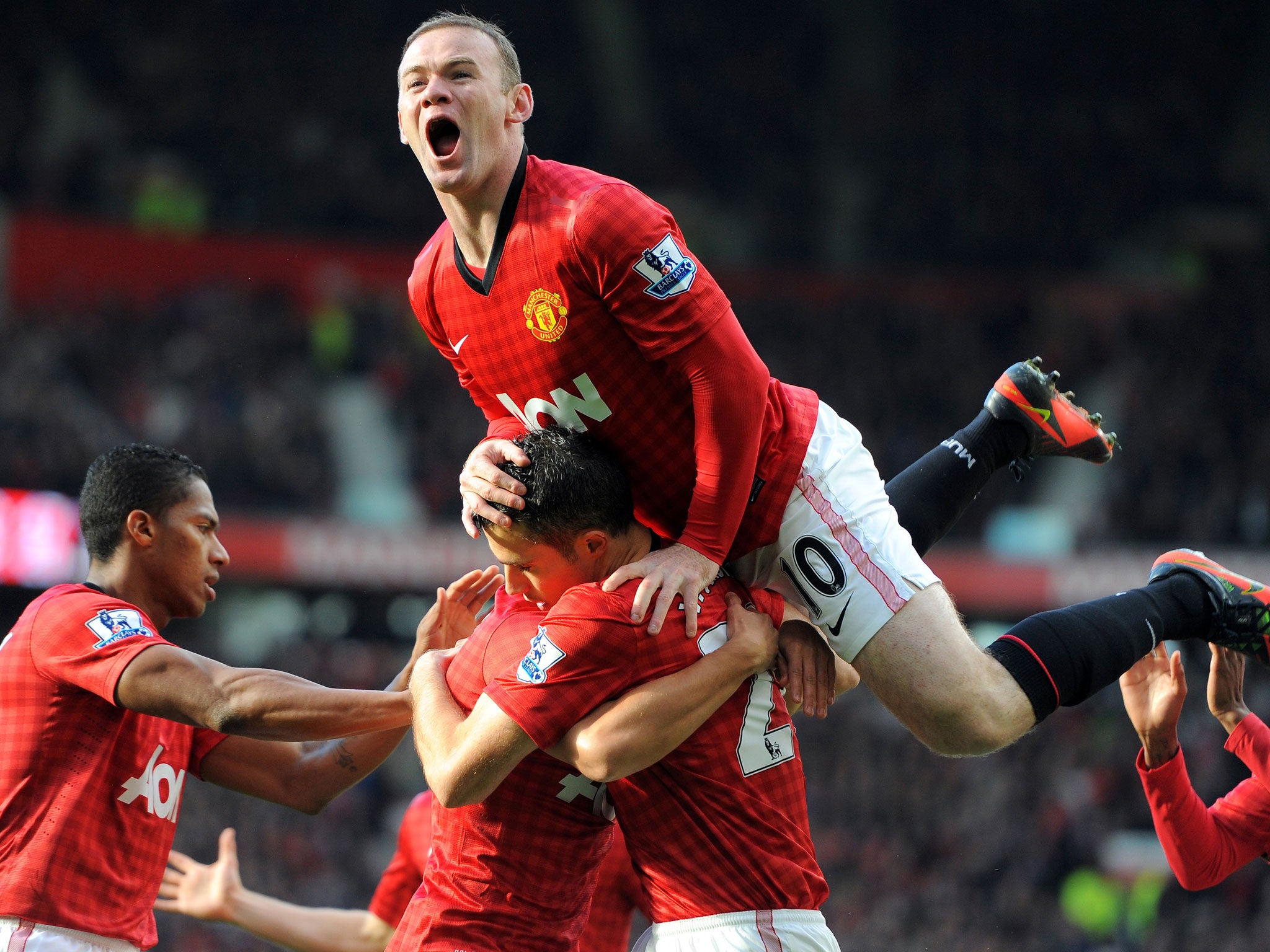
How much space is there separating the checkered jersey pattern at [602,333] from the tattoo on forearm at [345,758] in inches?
50.9

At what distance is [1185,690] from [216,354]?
49.6 ft

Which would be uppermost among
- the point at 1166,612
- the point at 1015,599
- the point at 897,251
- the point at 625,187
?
the point at 625,187

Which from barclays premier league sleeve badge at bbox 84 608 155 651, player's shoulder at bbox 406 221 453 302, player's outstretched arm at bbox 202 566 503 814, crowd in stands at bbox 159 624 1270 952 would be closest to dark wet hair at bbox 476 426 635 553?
player's shoulder at bbox 406 221 453 302

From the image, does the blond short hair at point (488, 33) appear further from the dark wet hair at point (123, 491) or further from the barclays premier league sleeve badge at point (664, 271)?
the dark wet hair at point (123, 491)

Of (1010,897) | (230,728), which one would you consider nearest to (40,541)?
(1010,897)

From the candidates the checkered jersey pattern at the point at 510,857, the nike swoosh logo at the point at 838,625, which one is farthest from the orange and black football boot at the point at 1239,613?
the checkered jersey pattern at the point at 510,857

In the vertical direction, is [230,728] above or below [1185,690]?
above

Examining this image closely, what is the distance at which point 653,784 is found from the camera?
12.0 ft

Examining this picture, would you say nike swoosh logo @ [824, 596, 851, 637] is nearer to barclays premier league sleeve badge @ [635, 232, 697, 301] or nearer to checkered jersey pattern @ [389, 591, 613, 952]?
checkered jersey pattern @ [389, 591, 613, 952]

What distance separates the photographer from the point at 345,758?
4656 millimetres

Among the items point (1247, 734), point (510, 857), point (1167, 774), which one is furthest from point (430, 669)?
point (1247, 734)

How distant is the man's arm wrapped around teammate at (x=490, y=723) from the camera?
3420 millimetres

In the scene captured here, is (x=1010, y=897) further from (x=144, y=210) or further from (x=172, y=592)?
(x=144, y=210)

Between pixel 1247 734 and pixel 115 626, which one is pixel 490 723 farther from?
pixel 1247 734
